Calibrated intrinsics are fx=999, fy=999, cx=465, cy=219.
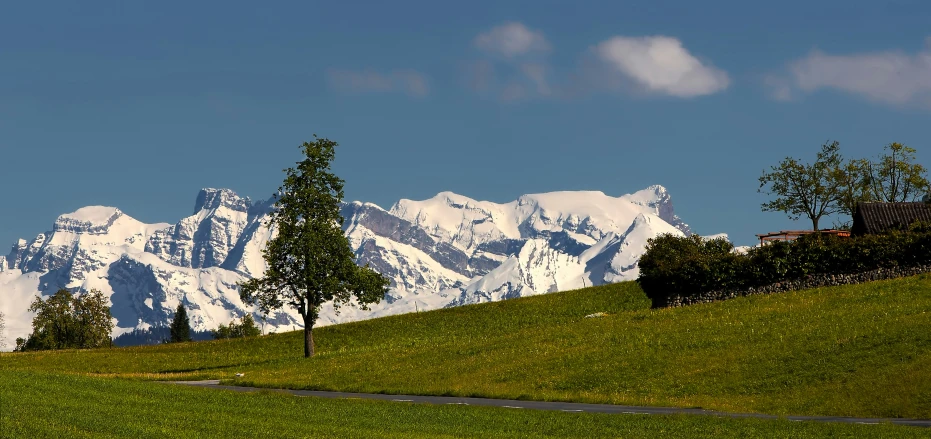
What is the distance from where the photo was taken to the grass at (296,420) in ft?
106

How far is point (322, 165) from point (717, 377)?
42.6 meters

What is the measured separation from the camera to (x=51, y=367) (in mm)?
83938

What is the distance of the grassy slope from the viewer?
150 ft

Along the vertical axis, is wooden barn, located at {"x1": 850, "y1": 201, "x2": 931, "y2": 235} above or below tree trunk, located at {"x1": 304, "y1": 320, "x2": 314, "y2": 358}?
above

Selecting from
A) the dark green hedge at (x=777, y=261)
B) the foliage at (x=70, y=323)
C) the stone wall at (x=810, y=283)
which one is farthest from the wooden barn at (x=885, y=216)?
the foliage at (x=70, y=323)

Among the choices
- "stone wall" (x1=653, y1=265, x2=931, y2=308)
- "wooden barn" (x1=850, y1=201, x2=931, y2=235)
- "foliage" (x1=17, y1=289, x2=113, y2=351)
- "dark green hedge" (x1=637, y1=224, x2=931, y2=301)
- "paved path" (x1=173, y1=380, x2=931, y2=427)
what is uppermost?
"foliage" (x1=17, y1=289, x2=113, y2=351)

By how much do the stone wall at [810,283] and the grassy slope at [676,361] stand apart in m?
3.75

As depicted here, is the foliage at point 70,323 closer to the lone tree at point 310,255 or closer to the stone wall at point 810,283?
the lone tree at point 310,255

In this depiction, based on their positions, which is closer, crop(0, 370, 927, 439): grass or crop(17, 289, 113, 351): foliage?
crop(0, 370, 927, 439): grass

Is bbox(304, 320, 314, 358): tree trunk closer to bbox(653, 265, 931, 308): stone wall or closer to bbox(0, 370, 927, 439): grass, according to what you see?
bbox(653, 265, 931, 308): stone wall

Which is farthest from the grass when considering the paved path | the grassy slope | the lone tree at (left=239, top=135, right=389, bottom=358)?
the lone tree at (left=239, top=135, right=389, bottom=358)

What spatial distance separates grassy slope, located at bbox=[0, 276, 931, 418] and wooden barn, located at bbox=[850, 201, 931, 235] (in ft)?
66.5

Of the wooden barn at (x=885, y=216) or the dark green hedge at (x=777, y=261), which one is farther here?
the wooden barn at (x=885, y=216)

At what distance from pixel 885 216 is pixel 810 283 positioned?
1790 centimetres
